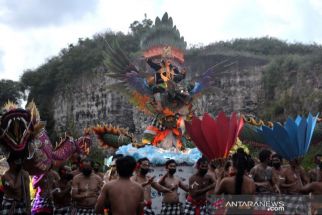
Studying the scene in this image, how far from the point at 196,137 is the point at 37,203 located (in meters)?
2.82

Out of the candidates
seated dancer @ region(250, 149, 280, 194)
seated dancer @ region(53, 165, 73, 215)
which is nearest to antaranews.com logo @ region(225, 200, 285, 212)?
seated dancer @ region(250, 149, 280, 194)

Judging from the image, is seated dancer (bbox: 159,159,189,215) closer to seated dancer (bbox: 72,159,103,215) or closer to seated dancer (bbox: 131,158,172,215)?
seated dancer (bbox: 131,158,172,215)

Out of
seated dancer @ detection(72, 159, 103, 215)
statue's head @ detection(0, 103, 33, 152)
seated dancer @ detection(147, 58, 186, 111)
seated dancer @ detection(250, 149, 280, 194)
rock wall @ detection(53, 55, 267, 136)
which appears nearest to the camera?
statue's head @ detection(0, 103, 33, 152)

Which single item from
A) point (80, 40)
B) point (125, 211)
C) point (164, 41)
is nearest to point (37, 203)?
point (125, 211)

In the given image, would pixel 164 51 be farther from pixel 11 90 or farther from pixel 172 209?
pixel 11 90

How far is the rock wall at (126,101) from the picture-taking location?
90.1ft

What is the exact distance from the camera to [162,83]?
11.9m

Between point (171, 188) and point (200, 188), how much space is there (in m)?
0.75

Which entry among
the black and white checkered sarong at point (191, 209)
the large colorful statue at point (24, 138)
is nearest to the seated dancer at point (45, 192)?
the large colorful statue at point (24, 138)

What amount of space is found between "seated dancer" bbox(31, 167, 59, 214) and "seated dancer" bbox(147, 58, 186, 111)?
14.4 ft

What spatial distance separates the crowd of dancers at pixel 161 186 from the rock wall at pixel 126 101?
17928 millimetres

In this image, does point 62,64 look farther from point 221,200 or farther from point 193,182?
point 221,200

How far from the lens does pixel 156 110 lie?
1182 centimetres

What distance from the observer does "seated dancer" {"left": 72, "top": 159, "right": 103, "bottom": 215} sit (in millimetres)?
7285
